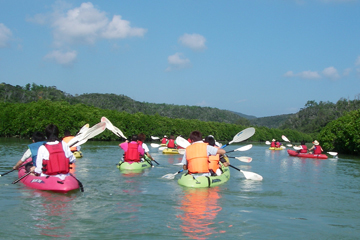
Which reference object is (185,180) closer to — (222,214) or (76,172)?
(222,214)

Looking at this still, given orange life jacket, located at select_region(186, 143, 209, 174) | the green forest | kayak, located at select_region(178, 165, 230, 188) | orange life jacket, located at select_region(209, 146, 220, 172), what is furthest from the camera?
the green forest

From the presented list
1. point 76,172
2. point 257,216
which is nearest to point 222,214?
point 257,216

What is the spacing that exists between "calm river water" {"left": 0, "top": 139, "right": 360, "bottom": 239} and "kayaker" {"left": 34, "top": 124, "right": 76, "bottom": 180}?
2.13ft

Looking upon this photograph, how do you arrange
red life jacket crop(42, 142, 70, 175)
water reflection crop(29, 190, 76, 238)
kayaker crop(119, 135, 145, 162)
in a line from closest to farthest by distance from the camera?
water reflection crop(29, 190, 76, 238) < red life jacket crop(42, 142, 70, 175) < kayaker crop(119, 135, 145, 162)

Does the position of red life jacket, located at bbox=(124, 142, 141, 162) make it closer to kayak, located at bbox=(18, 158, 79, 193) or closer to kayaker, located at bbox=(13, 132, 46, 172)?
kayaker, located at bbox=(13, 132, 46, 172)

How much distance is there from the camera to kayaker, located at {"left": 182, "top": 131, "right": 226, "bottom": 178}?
10.1 metres

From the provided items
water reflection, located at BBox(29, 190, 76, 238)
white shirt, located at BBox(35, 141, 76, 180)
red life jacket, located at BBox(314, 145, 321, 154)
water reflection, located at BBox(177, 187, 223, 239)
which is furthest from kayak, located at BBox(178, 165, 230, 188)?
red life jacket, located at BBox(314, 145, 321, 154)

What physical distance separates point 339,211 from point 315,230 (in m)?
2.14

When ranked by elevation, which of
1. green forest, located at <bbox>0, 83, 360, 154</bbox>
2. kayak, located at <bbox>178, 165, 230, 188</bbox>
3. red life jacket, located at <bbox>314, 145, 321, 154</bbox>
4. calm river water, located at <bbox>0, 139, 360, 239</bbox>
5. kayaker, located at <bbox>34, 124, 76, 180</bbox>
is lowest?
calm river water, located at <bbox>0, 139, 360, 239</bbox>

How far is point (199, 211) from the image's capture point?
7.88 metres

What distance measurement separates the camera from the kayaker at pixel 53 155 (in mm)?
8680

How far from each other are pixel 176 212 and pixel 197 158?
8.49 feet

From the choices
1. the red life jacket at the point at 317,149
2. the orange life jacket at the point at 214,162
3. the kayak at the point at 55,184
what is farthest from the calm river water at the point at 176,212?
the red life jacket at the point at 317,149

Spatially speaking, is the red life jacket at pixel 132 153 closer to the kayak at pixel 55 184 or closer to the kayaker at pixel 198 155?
the kayaker at pixel 198 155
